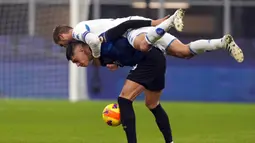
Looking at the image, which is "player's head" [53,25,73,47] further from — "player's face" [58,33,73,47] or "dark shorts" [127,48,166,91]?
"dark shorts" [127,48,166,91]

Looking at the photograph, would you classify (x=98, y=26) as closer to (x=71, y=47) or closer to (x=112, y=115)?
(x=71, y=47)

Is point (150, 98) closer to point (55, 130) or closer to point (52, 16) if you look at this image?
point (55, 130)

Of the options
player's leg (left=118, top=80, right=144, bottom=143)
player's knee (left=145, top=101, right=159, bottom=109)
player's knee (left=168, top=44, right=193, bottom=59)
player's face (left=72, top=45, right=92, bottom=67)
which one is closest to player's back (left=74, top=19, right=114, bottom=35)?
player's face (left=72, top=45, right=92, bottom=67)

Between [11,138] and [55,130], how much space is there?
197 centimetres

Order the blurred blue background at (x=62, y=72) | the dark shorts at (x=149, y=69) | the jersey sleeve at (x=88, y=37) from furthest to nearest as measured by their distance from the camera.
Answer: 1. the blurred blue background at (x=62, y=72)
2. the dark shorts at (x=149, y=69)
3. the jersey sleeve at (x=88, y=37)

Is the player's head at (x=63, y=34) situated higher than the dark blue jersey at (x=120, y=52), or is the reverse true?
the player's head at (x=63, y=34)

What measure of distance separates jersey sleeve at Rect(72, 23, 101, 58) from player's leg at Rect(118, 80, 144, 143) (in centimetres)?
57

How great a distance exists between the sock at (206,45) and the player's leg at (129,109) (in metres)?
0.92

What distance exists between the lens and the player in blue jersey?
10.1 m

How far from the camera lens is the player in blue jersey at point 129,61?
396 inches

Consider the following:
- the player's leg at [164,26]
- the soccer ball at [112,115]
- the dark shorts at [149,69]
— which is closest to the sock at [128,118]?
the dark shorts at [149,69]

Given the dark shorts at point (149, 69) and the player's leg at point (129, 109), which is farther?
the dark shorts at point (149, 69)

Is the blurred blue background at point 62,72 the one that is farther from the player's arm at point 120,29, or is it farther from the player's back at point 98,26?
the player's arm at point 120,29

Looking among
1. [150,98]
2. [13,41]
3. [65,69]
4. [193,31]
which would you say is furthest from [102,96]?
[150,98]
